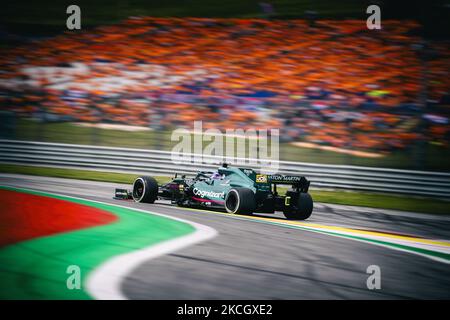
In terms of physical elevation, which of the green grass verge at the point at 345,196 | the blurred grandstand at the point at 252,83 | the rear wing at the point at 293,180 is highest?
the blurred grandstand at the point at 252,83

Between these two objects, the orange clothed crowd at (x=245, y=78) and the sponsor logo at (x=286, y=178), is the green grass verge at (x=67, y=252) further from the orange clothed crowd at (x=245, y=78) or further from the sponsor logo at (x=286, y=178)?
the orange clothed crowd at (x=245, y=78)

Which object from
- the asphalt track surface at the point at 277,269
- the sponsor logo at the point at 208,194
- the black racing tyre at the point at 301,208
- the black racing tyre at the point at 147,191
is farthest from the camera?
the black racing tyre at the point at 147,191

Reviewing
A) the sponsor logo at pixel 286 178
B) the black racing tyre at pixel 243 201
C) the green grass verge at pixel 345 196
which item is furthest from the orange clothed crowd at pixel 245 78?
the black racing tyre at pixel 243 201

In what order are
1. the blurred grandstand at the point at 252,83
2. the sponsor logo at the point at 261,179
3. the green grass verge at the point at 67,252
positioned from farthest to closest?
the blurred grandstand at the point at 252,83 → the sponsor logo at the point at 261,179 → the green grass verge at the point at 67,252

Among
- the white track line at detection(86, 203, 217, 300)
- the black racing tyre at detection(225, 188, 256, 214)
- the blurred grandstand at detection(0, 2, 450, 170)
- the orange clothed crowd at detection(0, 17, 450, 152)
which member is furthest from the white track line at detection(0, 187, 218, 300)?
the orange clothed crowd at detection(0, 17, 450, 152)

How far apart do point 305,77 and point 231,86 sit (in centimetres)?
280

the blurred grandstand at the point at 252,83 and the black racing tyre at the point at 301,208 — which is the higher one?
the blurred grandstand at the point at 252,83

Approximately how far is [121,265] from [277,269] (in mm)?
1636

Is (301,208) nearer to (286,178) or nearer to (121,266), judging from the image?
(286,178)

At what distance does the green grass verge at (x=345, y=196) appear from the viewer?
1462cm

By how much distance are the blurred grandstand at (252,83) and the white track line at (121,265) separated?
10.4 m

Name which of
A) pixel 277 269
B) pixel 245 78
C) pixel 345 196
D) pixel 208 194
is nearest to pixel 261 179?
pixel 208 194
